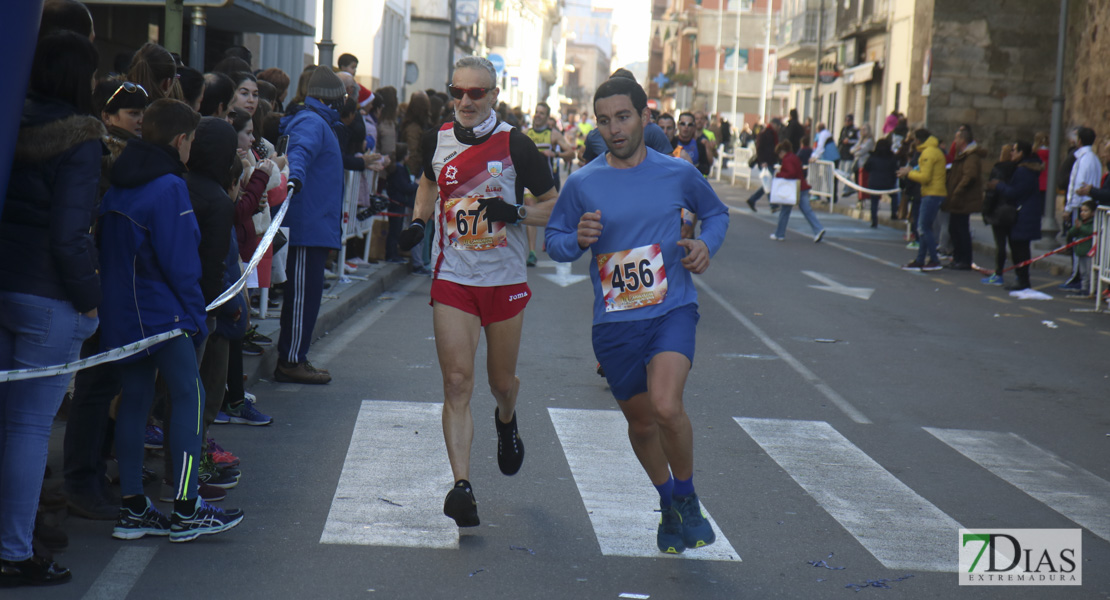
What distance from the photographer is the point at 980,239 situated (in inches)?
914

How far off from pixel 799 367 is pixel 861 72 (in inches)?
1358

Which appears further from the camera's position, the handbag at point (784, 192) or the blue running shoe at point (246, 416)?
the handbag at point (784, 192)

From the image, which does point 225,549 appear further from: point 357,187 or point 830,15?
point 830,15

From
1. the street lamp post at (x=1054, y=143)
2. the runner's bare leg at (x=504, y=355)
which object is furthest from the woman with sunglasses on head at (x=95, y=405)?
the street lamp post at (x=1054, y=143)

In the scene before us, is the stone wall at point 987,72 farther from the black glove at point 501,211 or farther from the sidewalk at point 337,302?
the black glove at point 501,211

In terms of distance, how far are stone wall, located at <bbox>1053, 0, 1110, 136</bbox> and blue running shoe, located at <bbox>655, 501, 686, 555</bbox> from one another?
875 inches

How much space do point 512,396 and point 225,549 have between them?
1.48m

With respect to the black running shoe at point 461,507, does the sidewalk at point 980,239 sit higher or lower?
higher

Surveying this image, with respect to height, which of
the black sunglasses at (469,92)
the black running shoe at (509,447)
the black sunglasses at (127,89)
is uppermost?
the black sunglasses at (469,92)

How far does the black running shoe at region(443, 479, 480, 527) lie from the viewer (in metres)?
5.02

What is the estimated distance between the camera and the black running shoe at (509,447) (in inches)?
229

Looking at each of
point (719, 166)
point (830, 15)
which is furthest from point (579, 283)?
point (830, 15)

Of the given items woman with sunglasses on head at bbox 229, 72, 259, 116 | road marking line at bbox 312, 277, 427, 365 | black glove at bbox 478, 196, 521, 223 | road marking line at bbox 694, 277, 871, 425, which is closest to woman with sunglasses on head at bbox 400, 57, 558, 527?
black glove at bbox 478, 196, 521, 223

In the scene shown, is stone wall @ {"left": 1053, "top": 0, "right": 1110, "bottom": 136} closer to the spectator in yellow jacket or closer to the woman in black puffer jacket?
the spectator in yellow jacket
